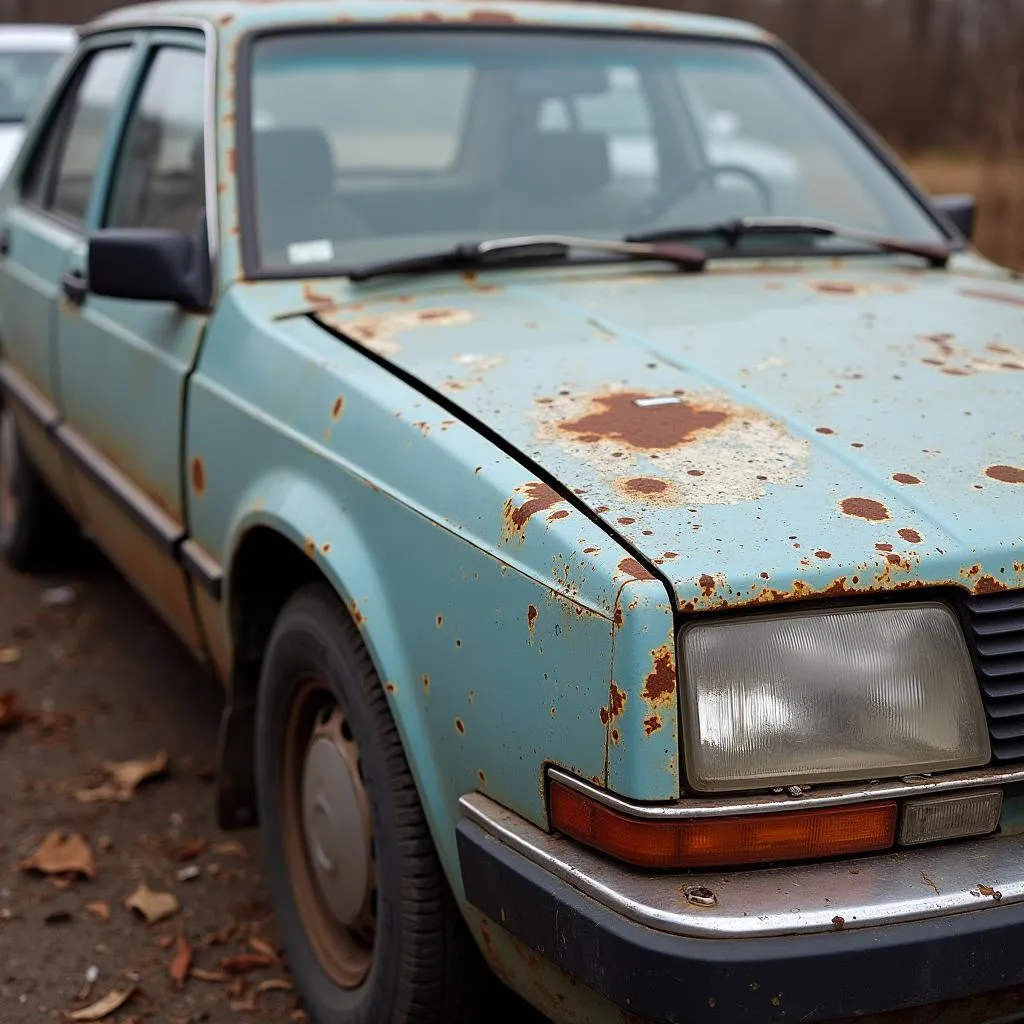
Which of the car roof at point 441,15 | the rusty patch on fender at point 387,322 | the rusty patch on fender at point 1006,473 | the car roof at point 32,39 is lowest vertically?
the rusty patch on fender at point 1006,473

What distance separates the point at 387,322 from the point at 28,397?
6.84 ft

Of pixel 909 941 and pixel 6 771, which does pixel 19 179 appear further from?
pixel 909 941

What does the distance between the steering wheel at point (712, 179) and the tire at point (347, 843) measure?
1.35 meters

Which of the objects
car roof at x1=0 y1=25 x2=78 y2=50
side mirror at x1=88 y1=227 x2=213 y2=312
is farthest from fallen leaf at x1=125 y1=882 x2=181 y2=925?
car roof at x1=0 y1=25 x2=78 y2=50

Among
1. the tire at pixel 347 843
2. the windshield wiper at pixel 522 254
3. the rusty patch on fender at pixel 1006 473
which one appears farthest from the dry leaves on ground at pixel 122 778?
the rusty patch on fender at pixel 1006 473

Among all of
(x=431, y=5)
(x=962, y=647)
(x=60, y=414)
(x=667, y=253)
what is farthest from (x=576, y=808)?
(x=60, y=414)

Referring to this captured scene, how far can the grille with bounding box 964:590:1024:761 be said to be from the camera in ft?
5.55

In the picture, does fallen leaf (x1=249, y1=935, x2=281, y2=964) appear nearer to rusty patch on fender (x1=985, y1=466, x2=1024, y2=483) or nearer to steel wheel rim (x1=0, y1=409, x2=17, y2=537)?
rusty patch on fender (x1=985, y1=466, x2=1024, y2=483)

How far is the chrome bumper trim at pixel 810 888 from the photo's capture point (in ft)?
5.16

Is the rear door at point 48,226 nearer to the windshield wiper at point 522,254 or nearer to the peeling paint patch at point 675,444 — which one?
the windshield wiper at point 522,254

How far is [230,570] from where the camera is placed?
2.61 m

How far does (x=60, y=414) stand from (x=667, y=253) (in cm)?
186

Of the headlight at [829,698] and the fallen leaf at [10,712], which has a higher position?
the headlight at [829,698]

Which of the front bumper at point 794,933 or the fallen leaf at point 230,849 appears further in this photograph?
the fallen leaf at point 230,849
